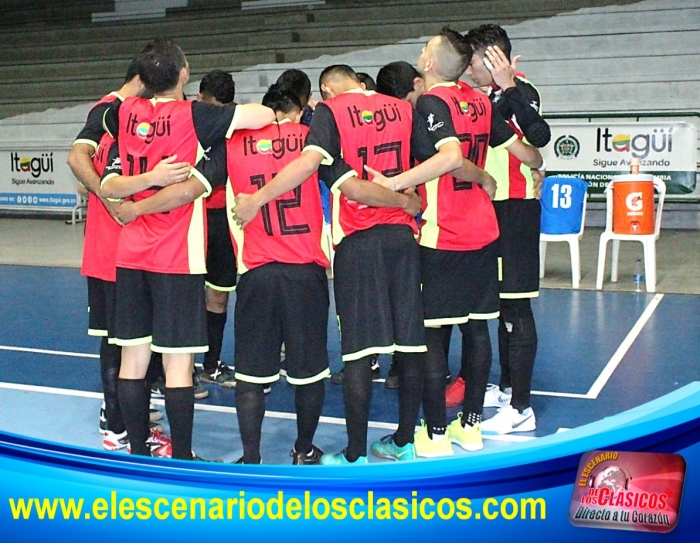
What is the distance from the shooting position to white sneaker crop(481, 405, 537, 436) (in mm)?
4785

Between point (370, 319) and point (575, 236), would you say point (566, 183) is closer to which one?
point (575, 236)

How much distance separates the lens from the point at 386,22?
16.7 meters

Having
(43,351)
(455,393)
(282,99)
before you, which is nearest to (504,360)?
(455,393)

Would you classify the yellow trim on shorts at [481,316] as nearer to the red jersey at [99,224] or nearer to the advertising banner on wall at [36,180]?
the red jersey at [99,224]

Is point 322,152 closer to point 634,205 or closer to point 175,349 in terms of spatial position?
point 175,349

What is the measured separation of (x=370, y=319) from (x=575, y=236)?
5381mm

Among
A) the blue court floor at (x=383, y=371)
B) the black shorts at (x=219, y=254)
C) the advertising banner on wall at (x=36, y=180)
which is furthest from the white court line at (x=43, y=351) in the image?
the advertising banner on wall at (x=36, y=180)

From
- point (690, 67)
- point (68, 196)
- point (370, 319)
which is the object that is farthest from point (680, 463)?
point (68, 196)

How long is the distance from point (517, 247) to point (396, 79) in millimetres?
1137

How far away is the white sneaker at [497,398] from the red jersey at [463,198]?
1294mm

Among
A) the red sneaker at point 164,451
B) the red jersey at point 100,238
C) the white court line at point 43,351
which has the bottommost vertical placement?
the red sneaker at point 164,451

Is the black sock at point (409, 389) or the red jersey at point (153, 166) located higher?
the red jersey at point (153, 166)

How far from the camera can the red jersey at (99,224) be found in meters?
4.45

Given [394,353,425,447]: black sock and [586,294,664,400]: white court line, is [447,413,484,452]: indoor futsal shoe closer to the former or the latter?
[394,353,425,447]: black sock
